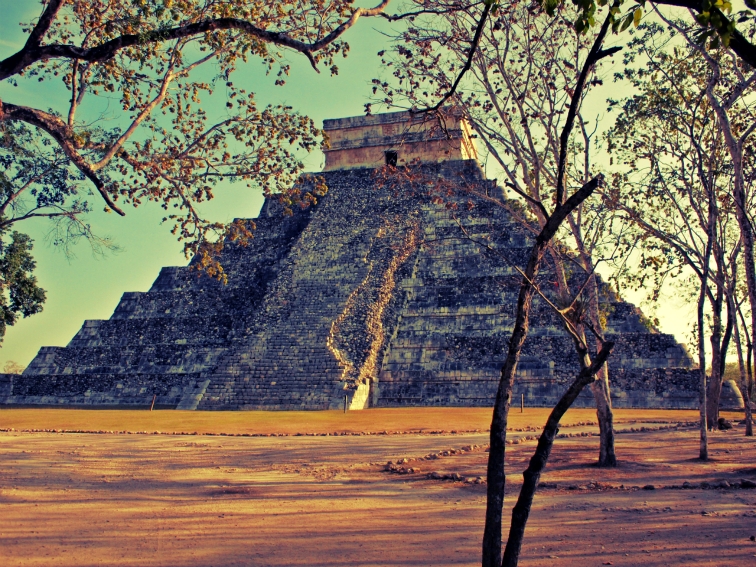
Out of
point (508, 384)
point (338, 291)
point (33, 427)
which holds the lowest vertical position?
point (33, 427)

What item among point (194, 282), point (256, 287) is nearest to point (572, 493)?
point (256, 287)

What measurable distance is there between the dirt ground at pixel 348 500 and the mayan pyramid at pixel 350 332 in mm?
6010

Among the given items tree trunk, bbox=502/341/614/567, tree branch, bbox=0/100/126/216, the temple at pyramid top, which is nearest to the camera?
tree trunk, bbox=502/341/614/567

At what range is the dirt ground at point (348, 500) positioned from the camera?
394 centimetres

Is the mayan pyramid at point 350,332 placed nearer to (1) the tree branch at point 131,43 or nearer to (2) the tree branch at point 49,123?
(1) the tree branch at point 131,43

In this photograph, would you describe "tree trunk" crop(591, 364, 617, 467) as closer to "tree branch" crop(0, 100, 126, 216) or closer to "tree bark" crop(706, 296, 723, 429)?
"tree bark" crop(706, 296, 723, 429)

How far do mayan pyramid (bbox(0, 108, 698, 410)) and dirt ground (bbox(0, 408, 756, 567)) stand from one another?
6.01m

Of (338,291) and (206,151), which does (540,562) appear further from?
(338,291)

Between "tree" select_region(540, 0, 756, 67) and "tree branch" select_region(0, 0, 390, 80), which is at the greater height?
"tree branch" select_region(0, 0, 390, 80)

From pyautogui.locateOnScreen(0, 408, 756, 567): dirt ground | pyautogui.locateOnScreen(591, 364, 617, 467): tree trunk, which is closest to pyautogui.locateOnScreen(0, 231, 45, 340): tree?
pyautogui.locateOnScreen(0, 408, 756, 567): dirt ground

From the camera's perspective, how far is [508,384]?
3129 mm

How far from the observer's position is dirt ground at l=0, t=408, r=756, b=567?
394cm

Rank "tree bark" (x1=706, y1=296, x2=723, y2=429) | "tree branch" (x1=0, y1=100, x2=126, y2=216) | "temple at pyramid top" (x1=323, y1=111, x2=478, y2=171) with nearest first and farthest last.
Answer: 1. "tree branch" (x1=0, y1=100, x2=126, y2=216)
2. "tree bark" (x1=706, y1=296, x2=723, y2=429)
3. "temple at pyramid top" (x1=323, y1=111, x2=478, y2=171)

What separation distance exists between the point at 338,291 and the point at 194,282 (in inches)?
252
